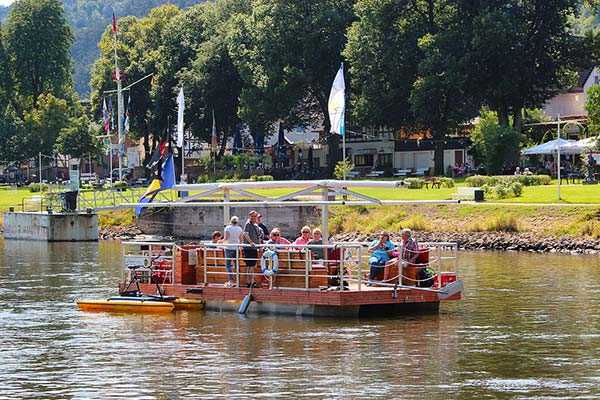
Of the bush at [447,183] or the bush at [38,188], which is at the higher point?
the bush at [447,183]

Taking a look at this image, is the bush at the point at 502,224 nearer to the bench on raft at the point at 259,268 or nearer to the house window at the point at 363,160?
the bench on raft at the point at 259,268

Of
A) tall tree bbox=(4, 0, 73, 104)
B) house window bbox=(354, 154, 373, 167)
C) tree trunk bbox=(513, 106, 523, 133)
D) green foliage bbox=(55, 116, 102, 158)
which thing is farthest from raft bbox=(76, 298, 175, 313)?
tall tree bbox=(4, 0, 73, 104)

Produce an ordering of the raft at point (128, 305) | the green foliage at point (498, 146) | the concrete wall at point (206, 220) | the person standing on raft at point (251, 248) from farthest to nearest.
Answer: the green foliage at point (498, 146) → the concrete wall at point (206, 220) → the raft at point (128, 305) → the person standing on raft at point (251, 248)

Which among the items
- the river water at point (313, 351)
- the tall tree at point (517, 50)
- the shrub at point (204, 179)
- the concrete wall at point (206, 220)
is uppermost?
the tall tree at point (517, 50)

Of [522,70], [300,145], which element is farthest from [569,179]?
[300,145]

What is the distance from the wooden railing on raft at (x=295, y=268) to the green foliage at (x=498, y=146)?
5489 centimetres

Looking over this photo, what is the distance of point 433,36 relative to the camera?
9862 centimetres

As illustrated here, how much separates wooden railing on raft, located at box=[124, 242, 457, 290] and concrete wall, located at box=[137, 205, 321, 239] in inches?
1406

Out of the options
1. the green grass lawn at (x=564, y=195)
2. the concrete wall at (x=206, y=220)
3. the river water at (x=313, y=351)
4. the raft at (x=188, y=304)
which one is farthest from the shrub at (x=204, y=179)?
the raft at (x=188, y=304)

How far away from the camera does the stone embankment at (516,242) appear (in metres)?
60.8

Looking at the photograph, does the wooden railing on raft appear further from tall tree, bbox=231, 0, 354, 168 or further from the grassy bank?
tall tree, bbox=231, 0, 354, 168

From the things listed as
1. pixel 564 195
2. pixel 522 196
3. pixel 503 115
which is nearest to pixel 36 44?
pixel 503 115

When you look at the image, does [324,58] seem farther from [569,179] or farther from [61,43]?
[61,43]

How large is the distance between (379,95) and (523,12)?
11.7m
